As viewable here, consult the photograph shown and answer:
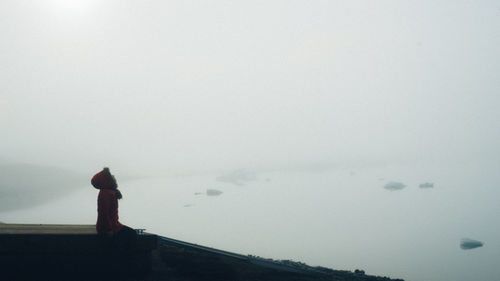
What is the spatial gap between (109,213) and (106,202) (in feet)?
0.61

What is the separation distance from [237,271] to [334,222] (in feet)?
133

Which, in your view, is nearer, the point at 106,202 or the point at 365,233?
the point at 106,202

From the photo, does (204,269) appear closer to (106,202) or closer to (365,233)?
(106,202)

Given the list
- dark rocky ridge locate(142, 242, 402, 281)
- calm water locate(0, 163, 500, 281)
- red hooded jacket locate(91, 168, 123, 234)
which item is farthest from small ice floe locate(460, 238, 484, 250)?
red hooded jacket locate(91, 168, 123, 234)

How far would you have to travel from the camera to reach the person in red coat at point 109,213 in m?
4.92

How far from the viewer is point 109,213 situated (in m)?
5.00

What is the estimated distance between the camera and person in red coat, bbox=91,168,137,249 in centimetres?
492

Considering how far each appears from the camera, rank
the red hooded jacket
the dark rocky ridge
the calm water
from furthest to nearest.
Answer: the calm water, the dark rocky ridge, the red hooded jacket

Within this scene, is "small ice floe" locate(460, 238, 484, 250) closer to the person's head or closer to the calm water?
the calm water

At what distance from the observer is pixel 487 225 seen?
39844 mm

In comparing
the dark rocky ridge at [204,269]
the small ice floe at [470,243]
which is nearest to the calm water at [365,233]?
the small ice floe at [470,243]

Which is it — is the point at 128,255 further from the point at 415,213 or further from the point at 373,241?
the point at 415,213

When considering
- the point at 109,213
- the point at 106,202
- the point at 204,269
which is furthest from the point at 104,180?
the point at 204,269

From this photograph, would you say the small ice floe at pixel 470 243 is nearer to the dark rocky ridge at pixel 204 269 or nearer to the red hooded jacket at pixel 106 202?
the dark rocky ridge at pixel 204 269
